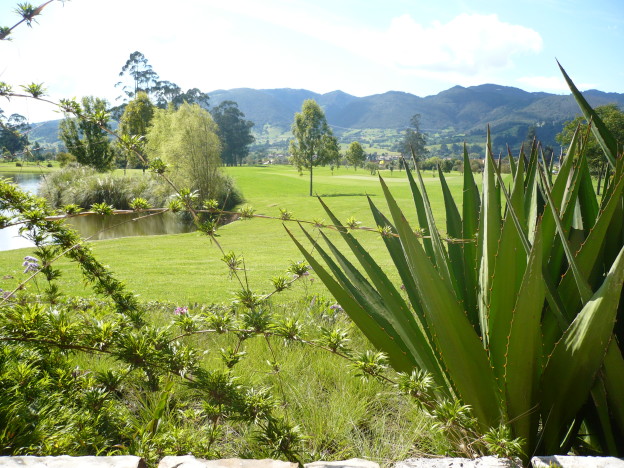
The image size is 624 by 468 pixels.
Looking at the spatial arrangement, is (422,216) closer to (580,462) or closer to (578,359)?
(578,359)

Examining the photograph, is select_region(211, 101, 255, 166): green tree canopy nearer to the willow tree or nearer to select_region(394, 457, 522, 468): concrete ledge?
the willow tree

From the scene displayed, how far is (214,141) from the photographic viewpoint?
30766 millimetres

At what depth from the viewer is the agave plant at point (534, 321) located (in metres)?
1.16

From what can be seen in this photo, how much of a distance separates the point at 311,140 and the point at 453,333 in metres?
40.7

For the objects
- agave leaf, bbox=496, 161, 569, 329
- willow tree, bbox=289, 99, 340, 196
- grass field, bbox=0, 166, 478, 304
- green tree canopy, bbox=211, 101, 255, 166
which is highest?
green tree canopy, bbox=211, 101, 255, 166

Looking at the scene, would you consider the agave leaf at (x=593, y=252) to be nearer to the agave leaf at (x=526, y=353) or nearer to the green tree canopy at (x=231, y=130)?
the agave leaf at (x=526, y=353)

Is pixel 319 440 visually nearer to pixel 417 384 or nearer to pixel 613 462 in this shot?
pixel 417 384

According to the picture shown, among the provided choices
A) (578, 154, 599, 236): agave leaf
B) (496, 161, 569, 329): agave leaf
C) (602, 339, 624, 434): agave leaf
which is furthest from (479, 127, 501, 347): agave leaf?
(578, 154, 599, 236): agave leaf

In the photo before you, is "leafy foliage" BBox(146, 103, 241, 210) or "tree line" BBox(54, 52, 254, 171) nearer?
"tree line" BBox(54, 52, 254, 171)

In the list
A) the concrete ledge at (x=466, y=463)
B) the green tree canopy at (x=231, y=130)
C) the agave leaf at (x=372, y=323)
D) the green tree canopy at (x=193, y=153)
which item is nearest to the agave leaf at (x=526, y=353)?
the concrete ledge at (x=466, y=463)

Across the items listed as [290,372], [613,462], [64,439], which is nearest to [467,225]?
[613,462]

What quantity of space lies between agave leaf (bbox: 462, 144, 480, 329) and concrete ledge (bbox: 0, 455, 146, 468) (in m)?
1.39

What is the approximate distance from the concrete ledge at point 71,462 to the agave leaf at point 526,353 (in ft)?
3.67

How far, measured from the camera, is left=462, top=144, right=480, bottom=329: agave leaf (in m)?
1.84
